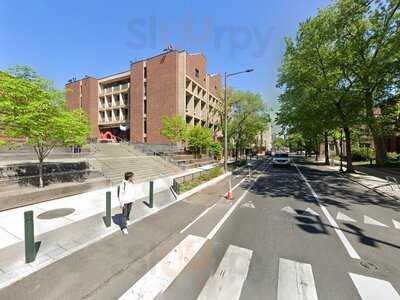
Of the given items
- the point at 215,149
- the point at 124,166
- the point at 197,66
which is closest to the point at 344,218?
the point at 124,166

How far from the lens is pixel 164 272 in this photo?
14.1 feet

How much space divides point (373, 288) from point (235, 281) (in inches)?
95.0

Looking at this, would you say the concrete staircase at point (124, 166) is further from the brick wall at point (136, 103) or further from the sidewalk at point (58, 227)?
the brick wall at point (136, 103)

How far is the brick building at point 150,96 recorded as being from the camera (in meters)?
36.4

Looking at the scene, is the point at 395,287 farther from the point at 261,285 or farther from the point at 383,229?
the point at 383,229

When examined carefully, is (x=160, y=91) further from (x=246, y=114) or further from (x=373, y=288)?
(x=373, y=288)

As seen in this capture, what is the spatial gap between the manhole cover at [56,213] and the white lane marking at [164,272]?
493 cm

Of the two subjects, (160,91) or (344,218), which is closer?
(344,218)

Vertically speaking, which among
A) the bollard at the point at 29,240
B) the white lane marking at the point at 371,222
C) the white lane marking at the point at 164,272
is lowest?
the white lane marking at the point at 371,222

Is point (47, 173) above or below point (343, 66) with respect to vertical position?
below

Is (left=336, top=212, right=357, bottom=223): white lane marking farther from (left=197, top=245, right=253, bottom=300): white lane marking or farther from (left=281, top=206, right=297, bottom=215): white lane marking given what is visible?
(left=197, top=245, right=253, bottom=300): white lane marking

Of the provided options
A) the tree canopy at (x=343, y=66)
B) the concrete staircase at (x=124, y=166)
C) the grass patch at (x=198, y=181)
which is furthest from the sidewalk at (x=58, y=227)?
the tree canopy at (x=343, y=66)

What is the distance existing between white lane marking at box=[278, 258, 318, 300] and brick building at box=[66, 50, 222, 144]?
108 ft

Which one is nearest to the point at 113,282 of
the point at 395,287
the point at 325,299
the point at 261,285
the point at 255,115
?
the point at 261,285
